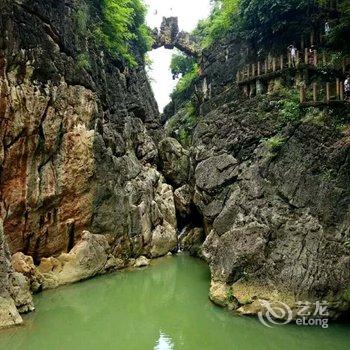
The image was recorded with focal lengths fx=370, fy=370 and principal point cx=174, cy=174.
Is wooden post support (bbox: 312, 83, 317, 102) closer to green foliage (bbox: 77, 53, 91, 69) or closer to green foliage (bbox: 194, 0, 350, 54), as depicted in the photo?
green foliage (bbox: 194, 0, 350, 54)

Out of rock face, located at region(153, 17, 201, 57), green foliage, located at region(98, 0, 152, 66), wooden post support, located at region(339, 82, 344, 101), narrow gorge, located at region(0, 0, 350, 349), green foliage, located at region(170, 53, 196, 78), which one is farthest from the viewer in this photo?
green foliage, located at region(170, 53, 196, 78)

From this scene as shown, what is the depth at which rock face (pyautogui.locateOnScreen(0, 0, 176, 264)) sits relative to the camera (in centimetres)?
1305

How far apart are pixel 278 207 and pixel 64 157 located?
8.37 meters

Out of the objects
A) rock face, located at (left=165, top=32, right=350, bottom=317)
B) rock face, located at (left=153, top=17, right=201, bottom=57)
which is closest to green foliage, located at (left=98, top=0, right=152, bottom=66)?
rock face, located at (left=153, top=17, right=201, bottom=57)

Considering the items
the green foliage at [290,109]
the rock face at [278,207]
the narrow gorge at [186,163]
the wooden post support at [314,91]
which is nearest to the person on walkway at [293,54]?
the narrow gorge at [186,163]

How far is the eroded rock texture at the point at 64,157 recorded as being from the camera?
42.7 feet

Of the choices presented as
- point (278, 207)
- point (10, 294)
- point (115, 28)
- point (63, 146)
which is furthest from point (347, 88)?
point (10, 294)

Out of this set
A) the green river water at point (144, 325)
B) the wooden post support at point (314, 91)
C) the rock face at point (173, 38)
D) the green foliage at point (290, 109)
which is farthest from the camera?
the rock face at point (173, 38)

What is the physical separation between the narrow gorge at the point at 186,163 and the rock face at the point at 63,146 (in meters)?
0.06

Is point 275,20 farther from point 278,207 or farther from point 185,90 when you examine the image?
point 185,90

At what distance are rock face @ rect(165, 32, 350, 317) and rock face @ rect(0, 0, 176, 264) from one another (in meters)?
3.75

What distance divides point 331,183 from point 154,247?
931cm

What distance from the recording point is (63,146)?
48.1ft

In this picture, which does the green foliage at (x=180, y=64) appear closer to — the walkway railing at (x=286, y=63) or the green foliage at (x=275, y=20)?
the green foliage at (x=275, y=20)
